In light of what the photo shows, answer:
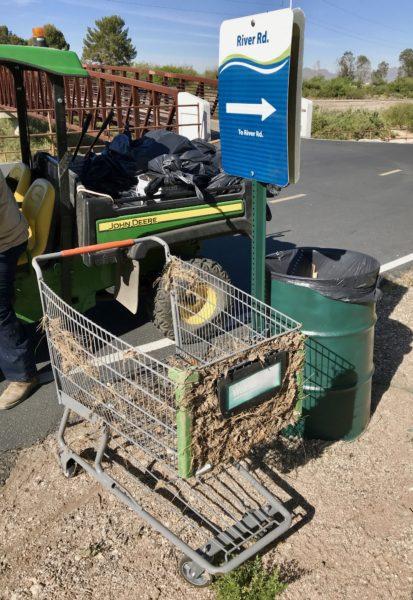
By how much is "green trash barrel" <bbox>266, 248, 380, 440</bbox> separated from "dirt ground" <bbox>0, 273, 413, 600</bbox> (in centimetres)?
17

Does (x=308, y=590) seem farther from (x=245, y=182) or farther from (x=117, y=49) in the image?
(x=117, y=49)

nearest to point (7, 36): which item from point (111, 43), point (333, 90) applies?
point (111, 43)

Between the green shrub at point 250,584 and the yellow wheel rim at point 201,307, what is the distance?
58.3 inches

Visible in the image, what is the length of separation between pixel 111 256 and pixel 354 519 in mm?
2420

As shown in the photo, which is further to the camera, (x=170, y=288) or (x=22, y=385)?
(x=22, y=385)

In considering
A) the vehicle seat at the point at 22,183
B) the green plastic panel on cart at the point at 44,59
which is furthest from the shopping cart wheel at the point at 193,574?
the vehicle seat at the point at 22,183

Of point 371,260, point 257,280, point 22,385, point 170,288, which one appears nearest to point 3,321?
point 22,385

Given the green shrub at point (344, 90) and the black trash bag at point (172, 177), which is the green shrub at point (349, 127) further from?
the green shrub at point (344, 90)

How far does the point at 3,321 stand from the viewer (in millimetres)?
3758

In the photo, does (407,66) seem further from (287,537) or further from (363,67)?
(287,537)

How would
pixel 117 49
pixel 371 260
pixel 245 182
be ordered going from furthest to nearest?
pixel 117 49 → pixel 245 182 → pixel 371 260

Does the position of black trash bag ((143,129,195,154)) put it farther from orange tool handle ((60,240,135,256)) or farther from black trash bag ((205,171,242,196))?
orange tool handle ((60,240,135,256))

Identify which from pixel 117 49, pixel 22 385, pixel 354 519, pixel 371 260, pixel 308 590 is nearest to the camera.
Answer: pixel 308 590

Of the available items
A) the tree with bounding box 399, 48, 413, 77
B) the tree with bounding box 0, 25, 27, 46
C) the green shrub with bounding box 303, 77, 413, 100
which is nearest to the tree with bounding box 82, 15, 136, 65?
the tree with bounding box 0, 25, 27, 46
